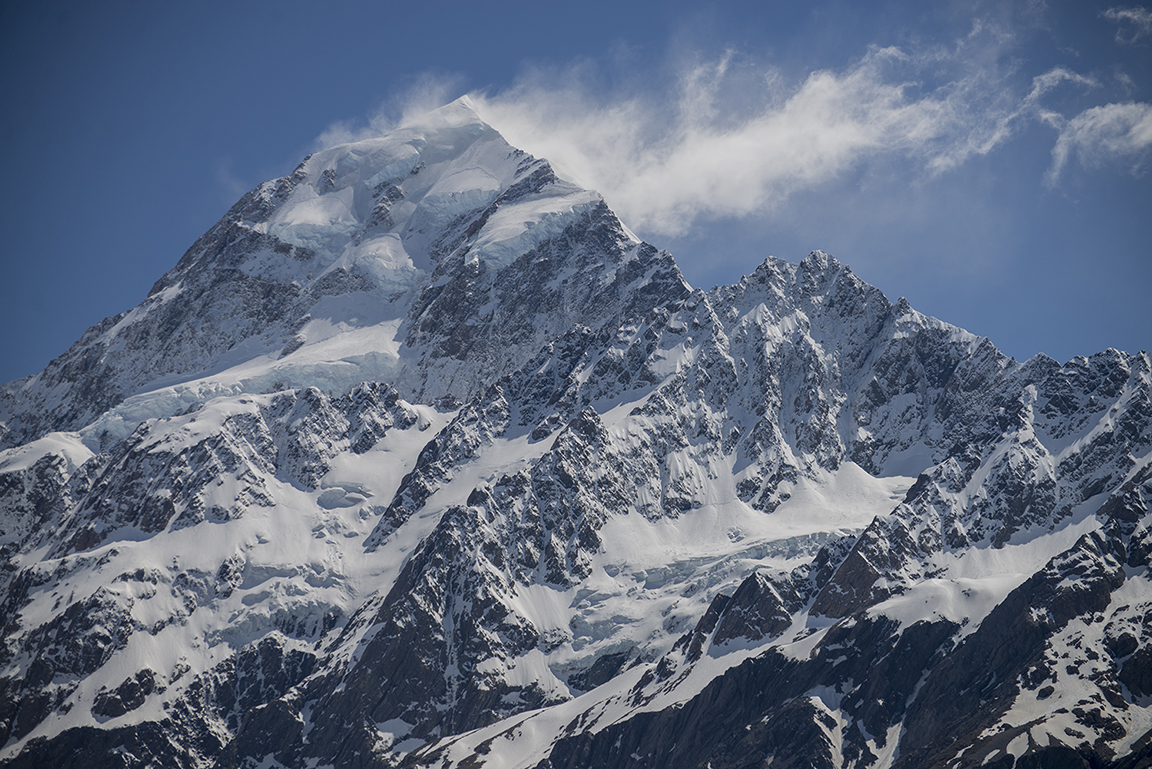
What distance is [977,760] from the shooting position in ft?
655

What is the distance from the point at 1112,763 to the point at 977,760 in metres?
19.4

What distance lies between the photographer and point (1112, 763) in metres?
193

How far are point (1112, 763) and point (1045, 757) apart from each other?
371 inches

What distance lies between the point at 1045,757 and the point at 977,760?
33.0 feet

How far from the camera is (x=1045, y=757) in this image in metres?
196
